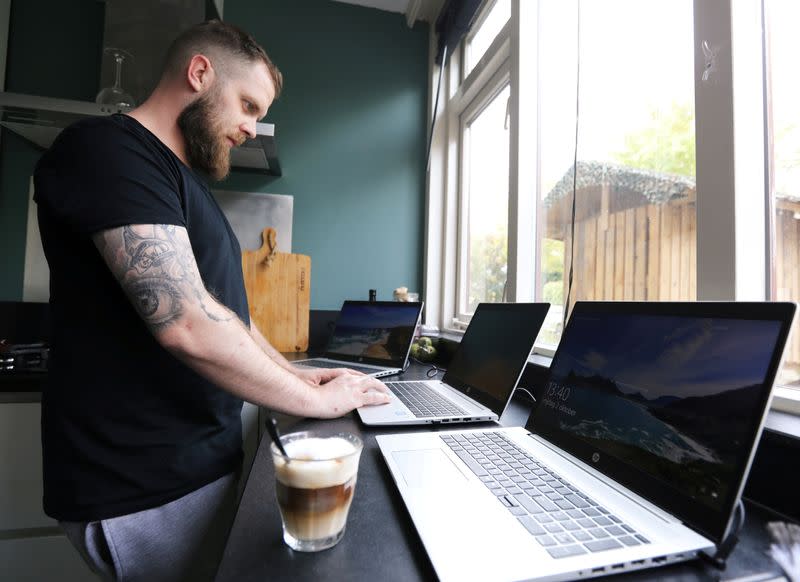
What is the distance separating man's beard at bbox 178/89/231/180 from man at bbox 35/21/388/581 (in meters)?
0.15

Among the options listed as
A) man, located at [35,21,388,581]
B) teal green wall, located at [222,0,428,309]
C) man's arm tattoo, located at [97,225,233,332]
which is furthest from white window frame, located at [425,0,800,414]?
teal green wall, located at [222,0,428,309]

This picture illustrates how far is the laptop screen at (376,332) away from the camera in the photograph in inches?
62.7

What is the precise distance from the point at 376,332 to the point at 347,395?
768 millimetres

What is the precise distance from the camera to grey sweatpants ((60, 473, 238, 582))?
734 mm

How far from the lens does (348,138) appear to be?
7.85 ft

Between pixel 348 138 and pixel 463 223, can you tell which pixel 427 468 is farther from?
pixel 348 138

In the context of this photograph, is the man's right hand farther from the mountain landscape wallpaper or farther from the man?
the mountain landscape wallpaper

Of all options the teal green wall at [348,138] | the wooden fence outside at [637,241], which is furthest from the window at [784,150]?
the teal green wall at [348,138]

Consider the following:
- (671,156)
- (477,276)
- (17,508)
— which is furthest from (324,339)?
(671,156)

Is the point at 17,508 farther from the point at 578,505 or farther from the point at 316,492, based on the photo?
the point at 578,505

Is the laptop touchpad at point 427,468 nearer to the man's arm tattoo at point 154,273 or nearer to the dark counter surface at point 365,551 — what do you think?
the dark counter surface at point 365,551

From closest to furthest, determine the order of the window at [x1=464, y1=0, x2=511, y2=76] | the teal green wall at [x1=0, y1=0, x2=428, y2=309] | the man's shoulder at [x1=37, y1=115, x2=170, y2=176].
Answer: the man's shoulder at [x1=37, y1=115, x2=170, y2=176], the window at [x1=464, y1=0, x2=511, y2=76], the teal green wall at [x1=0, y1=0, x2=428, y2=309]

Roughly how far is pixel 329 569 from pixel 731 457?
47 cm

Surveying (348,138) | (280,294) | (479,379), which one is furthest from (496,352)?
(348,138)
